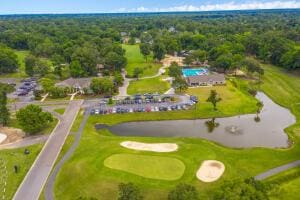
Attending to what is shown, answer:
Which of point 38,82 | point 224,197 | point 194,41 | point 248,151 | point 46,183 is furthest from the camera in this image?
point 194,41

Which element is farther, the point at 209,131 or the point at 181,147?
the point at 209,131

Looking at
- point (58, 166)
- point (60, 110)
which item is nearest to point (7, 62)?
point (60, 110)

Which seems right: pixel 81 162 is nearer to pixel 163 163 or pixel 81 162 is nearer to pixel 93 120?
pixel 163 163

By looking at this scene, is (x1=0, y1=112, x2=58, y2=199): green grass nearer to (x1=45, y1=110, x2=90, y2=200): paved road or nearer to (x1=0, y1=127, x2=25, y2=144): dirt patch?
(x1=45, y1=110, x2=90, y2=200): paved road

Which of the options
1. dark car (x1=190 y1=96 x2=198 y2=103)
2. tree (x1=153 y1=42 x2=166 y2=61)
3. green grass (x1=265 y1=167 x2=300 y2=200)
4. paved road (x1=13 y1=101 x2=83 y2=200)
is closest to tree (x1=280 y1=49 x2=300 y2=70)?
tree (x1=153 y1=42 x2=166 y2=61)

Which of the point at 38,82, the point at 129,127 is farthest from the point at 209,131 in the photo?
the point at 38,82

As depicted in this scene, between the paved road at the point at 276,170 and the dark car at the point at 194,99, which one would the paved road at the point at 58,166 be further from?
the paved road at the point at 276,170
